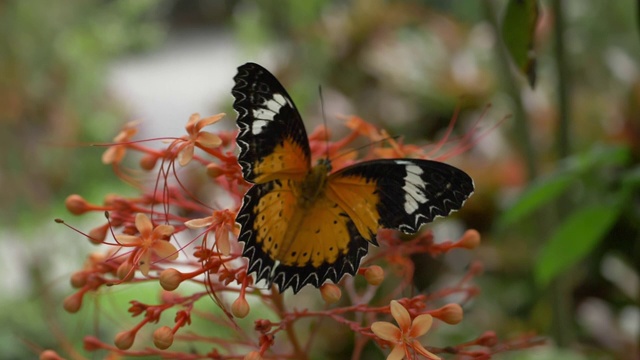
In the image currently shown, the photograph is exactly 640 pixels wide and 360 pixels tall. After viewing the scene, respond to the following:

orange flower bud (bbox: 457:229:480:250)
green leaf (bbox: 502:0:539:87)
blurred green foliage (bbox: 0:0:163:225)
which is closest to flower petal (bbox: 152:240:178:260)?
orange flower bud (bbox: 457:229:480:250)

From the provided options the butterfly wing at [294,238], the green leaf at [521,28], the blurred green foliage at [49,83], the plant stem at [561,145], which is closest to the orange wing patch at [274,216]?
the butterfly wing at [294,238]

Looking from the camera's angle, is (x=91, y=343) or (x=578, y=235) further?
(x=578, y=235)

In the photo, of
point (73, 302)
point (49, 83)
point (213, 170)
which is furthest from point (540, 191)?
point (49, 83)

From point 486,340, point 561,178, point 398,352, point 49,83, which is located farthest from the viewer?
point 49,83

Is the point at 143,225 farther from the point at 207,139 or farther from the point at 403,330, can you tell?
the point at 403,330

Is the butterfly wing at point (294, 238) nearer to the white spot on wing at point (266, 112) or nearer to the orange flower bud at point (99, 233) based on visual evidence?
the white spot on wing at point (266, 112)

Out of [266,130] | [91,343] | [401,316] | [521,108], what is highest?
[521,108]
